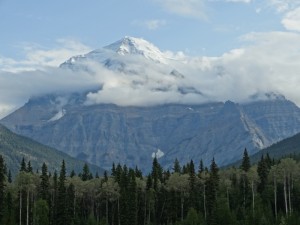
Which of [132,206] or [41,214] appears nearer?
[41,214]

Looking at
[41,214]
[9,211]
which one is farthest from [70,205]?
[9,211]

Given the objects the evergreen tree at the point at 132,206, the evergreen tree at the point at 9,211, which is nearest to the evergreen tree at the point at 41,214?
the evergreen tree at the point at 9,211

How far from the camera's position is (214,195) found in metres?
189

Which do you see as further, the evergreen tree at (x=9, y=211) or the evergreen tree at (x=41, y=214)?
the evergreen tree at (x=41, y=214)

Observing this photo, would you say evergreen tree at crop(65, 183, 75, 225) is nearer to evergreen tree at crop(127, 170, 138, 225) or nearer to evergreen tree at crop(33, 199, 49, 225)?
evergreen tree at crop(33, 199, 49, 225)

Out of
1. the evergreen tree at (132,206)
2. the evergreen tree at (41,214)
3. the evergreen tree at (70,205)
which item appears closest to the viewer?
the evergreen tree at (41,214)

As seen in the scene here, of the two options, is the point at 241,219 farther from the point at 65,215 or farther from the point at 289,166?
the point at 65,215

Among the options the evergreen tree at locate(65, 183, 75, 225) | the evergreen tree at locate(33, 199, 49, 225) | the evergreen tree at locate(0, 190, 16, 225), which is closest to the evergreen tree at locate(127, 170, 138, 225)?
the evergreen tree at locate(65, 183, 75, 225)

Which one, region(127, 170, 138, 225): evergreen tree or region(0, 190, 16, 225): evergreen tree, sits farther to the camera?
region(127, 170, 138, 225): evergreen tree

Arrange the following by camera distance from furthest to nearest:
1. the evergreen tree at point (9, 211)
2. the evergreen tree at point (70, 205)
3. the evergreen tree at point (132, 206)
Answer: the evergreen tree at point (132, 206) < the evergreen tree at point (70, 205) < the evergreen tree at point (9, 211)

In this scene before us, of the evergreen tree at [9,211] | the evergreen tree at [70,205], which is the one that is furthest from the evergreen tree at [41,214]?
the evergreen tree at [70,205]

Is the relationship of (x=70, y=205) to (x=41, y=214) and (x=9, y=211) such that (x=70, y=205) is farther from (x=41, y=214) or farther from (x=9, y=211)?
(x=9, y=211)

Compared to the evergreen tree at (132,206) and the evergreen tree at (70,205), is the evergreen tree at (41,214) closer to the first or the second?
the evergreen tree at (70,205)

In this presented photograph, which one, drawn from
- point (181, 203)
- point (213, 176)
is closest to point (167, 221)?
point (181, 203)
